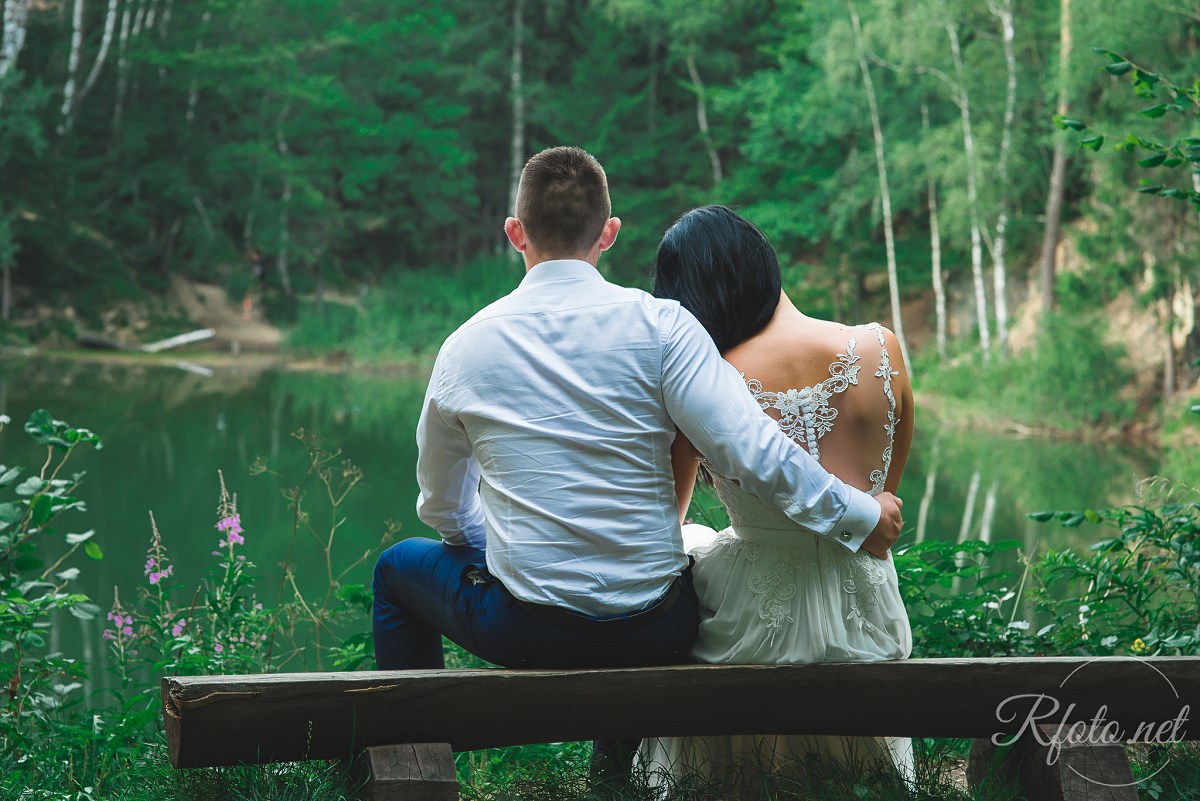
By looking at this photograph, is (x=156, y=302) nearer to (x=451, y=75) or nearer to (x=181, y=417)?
(x=451, y=75)

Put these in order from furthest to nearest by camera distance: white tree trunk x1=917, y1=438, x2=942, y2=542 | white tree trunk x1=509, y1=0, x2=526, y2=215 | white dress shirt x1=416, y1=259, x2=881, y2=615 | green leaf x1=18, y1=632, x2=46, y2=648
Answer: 1. white tree trunk x1=509, y1=0, x2=526, y2=215
2. white tree trunk x1=917, y1=438, x2=942, y2=542
3. green leaf x1=18, y1=632, x2=46, y2=648
4. white dress shirt x1=416, y1=259, x2=881, y2=615

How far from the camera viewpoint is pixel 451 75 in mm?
23109

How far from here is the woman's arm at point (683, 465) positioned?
2061 mm

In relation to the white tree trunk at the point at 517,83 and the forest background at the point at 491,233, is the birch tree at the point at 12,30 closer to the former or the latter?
the forest background at the point at 491,233

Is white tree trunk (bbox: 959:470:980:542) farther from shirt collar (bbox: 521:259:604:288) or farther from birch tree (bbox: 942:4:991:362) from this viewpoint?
birch tree (bbox: 942:4:991:362)

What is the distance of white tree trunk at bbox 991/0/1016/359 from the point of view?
14.8m

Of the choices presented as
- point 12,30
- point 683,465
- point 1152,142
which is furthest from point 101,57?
point 683,465

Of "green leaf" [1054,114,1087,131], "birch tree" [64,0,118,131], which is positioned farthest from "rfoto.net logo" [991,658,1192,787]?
"birch tree" [64,0,118,131]

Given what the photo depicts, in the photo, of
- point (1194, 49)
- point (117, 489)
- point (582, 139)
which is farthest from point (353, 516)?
point (582, 139)

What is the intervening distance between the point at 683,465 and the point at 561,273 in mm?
402

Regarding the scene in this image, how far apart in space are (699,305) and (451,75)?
2204 cm

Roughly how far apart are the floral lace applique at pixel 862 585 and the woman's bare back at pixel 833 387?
0.14 meters

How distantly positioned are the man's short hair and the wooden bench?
0.71m

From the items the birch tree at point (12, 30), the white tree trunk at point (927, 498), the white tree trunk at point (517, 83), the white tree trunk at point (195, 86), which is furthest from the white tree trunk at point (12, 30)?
the white tree trunk at point (927, 498)
